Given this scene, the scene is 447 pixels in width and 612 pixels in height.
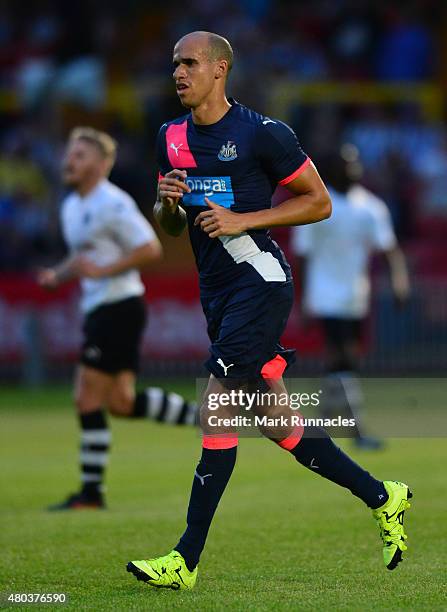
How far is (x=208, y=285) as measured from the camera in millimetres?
6688

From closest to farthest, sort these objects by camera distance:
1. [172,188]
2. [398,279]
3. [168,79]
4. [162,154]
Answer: [172,188] < [162,154] < [398,279] < [168,79]

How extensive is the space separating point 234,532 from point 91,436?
6.14 ft

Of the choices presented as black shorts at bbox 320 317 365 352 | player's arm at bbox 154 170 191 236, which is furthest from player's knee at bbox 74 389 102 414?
black shorts at bbox 320 317 365 352

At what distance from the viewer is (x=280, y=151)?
6.45 m

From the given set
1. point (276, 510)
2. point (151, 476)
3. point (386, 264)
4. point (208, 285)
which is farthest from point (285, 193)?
point (208, 285)

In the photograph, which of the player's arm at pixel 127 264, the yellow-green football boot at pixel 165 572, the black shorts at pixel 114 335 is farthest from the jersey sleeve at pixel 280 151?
the black shorts at pixel 114 335

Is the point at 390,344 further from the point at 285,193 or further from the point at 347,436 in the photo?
the point at 347,436

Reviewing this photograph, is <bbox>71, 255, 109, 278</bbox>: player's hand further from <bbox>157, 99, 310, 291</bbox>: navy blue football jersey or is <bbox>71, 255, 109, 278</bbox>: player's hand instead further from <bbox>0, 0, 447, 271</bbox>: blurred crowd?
<bbox>0, 0, 447, 271</bbox>: blurred crowd

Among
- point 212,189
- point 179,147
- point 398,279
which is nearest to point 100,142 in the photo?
point 179,147

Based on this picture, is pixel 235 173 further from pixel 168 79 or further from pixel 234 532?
pixel 168 79

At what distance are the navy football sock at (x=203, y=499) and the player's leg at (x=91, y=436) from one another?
3110 millimetres

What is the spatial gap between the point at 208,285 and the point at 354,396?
626 centimetres

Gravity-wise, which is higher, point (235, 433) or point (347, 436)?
point (235, 433)

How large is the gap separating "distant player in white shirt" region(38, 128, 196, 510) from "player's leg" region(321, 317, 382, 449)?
301 centimetres
